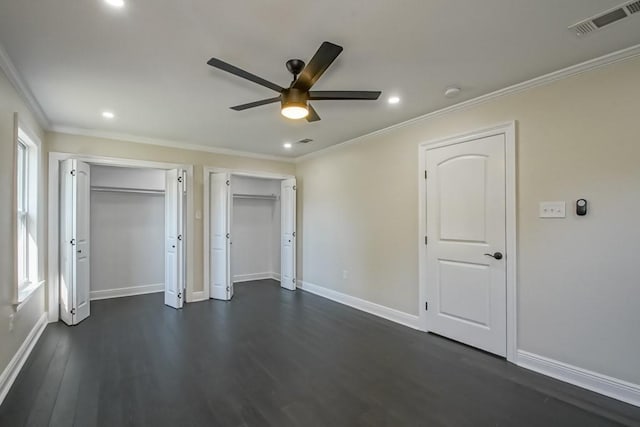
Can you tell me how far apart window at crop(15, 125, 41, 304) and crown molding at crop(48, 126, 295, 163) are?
25.4 inches

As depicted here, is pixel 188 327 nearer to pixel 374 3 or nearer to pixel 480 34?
pixel 374 3

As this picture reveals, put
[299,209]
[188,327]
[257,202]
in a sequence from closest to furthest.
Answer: [188,327] → [299,209] → [257,202]

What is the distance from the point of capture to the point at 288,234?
593 centimetres

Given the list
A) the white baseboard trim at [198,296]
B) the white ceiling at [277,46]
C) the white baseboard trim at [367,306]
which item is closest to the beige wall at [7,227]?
the white ceiling at [277,46]

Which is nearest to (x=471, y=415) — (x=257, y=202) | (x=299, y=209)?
(x=299, y=209)

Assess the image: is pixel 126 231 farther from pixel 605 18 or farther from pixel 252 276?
pixel 605 18

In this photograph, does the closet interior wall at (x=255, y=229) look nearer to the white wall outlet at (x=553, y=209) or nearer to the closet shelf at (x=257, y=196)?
the closet shelf at (x=257, y=196)

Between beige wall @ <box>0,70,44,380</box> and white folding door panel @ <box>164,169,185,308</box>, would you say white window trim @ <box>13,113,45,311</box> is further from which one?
white folding door panel @ <box>164,169,185,308</box>

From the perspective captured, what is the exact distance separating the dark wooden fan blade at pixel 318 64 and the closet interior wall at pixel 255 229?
428 centimetres

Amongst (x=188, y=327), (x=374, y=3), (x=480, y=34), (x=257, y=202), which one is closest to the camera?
(x=374, y=3)

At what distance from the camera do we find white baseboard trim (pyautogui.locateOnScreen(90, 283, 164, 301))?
Result: 507 centimetres

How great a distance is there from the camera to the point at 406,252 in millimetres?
3914

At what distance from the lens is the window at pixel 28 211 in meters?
3.36

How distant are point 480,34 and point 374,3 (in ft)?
2.72
